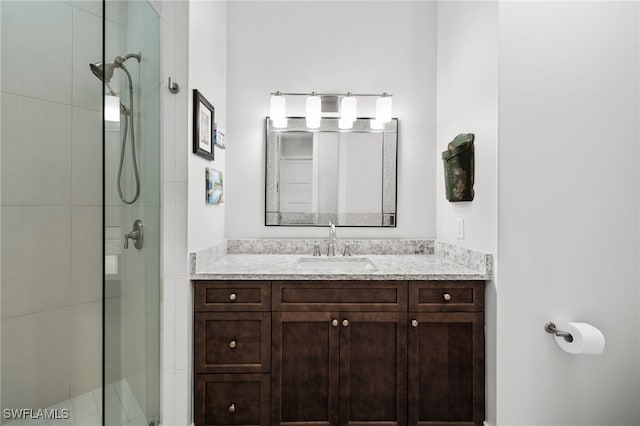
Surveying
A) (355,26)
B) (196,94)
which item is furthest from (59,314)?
(355,26)

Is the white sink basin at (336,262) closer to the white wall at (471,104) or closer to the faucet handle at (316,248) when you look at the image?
the faucet handle at (316,248)

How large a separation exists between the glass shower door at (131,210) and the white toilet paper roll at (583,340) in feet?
6.36

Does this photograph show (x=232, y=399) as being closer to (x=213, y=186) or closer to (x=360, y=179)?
(x=213, y=186)

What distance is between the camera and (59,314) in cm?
129

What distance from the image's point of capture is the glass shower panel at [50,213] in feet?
3.94

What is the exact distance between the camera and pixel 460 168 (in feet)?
6.54

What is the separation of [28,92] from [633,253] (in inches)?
106

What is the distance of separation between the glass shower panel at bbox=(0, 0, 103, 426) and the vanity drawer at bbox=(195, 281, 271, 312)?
1.80ft

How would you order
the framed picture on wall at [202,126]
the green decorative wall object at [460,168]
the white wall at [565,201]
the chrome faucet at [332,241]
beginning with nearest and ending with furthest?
the white wall at [565,201], the framed picture on wall at [202,126], the green decorative wall object at [460,168], the chrome faucet at [332,241]

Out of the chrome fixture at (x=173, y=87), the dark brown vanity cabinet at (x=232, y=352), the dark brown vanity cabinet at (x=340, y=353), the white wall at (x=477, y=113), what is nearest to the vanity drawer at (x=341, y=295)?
the dark brown vanity cabinet at (x=340, y=353)

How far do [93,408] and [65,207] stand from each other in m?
0.77

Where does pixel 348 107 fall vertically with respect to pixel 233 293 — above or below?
above

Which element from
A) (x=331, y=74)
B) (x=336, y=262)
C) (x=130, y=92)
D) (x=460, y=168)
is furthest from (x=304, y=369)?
(x=331, y=74)

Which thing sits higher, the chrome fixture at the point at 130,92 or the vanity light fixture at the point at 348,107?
the vanity light fixture at the point at 348,107
